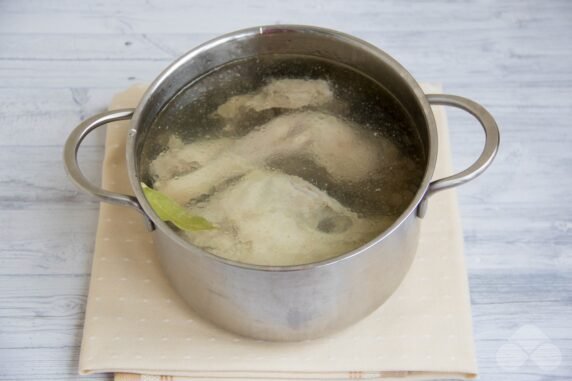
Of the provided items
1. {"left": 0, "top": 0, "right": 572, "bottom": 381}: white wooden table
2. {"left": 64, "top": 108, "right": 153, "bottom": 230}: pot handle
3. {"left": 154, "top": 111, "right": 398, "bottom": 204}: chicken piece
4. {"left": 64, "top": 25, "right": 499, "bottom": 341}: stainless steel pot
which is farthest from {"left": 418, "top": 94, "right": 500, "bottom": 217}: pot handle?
{"left": 64, "top": 108, "right": 153, "bottom": 230}: pot handle

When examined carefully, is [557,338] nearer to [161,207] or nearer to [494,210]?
[494,210]

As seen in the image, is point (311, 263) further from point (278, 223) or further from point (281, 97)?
point (281, 97)

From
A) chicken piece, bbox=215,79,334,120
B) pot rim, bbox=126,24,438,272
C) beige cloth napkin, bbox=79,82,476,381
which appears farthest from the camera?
chicken piece, bbox=215,79,334,120

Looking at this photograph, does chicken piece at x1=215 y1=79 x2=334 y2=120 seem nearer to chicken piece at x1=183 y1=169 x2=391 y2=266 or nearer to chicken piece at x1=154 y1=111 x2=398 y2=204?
chicken piece at x1=154 y1=111 x2=398 y2=204

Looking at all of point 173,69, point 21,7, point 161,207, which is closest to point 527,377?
point 161,207

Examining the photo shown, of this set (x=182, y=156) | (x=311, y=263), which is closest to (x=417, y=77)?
(x=182, y=156)
